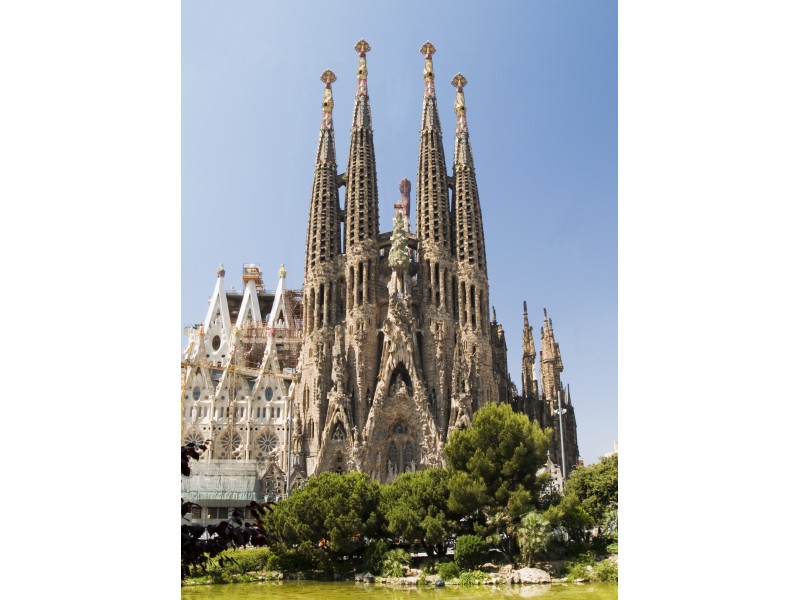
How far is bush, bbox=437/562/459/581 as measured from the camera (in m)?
19.0

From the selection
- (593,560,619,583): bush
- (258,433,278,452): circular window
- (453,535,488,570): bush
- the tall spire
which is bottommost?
(593,560,619,583): bush

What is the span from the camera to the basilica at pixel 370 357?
1426 inches

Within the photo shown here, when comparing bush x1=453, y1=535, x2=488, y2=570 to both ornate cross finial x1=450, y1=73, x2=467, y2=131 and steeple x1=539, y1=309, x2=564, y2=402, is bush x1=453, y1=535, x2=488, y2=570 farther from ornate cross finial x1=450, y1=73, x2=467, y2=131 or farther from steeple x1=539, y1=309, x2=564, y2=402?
ornate cross finial x1=450, y1=73, x2=467, y2=131

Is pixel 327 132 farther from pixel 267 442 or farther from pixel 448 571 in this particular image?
pixel 448 571

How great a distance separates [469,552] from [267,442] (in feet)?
85.6

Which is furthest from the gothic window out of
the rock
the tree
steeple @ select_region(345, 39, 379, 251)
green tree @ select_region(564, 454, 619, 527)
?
the rock

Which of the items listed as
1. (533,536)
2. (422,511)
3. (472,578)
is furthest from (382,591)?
(533,536)

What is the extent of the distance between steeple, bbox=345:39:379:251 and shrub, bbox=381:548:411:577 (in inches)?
898

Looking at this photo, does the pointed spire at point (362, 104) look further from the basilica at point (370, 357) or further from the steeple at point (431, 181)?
the steeple at point (431, 181)

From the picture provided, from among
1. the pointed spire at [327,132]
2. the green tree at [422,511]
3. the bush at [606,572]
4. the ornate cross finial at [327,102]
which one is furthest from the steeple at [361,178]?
the bush at [606,572]

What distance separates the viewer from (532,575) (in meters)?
18.5

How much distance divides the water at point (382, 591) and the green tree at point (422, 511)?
1999 mm
